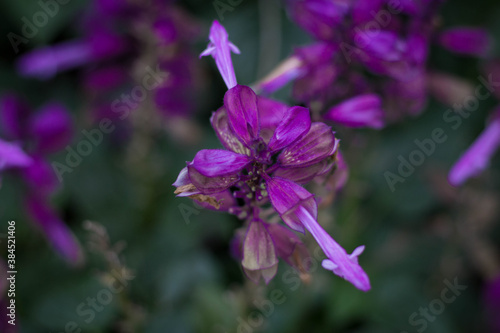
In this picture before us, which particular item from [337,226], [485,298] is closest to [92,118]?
[337,226]

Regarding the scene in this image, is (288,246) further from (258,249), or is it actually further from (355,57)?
(355,57)

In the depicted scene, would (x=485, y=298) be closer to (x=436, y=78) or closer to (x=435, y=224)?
(x=435, y=224)

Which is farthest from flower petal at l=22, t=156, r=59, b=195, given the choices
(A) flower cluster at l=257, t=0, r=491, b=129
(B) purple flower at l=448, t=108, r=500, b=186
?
(B) purple flower at l=448, t=108, r=500, b=186

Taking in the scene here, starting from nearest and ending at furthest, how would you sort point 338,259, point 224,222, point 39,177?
point 338,259, point 39,177, point 224,222

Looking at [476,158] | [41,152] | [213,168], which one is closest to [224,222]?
[41,152]

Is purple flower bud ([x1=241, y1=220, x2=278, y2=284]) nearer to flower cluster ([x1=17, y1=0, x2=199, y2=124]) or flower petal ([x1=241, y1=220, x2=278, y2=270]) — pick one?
flower petal ([x1=241, y1=220, x2=278, y2=270])

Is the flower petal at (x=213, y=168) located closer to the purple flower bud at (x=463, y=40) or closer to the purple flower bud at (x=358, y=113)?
the purple flower bud at (x=358, y=113)
